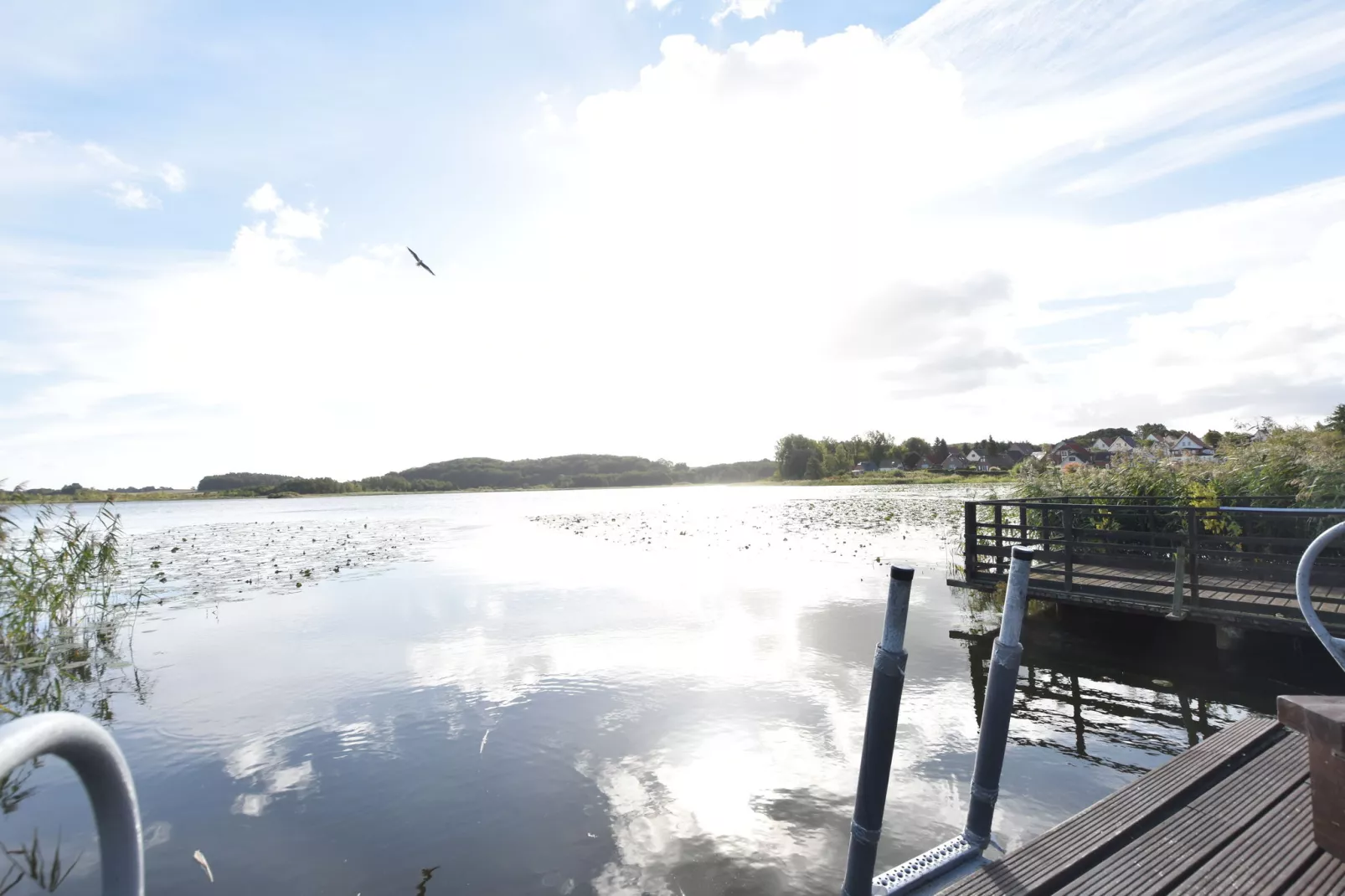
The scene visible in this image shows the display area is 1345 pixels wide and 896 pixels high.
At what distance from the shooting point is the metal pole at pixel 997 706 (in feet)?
17.8

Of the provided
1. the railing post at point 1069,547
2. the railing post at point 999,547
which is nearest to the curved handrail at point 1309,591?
the railing post at point 1069,547

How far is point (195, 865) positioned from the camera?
6.91m

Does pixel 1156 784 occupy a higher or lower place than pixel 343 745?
higher

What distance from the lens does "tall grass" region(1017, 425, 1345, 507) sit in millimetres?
12805

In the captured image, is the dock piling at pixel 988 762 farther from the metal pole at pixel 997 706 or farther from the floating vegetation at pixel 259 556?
the floating vegetation at pixel 259 556

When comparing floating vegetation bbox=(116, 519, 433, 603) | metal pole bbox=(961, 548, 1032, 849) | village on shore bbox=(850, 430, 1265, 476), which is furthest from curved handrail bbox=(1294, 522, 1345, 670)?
village on shore bbox=(850, 430, 1265, 476)

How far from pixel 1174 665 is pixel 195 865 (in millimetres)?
13566

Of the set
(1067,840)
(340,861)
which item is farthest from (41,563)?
(1067,840)

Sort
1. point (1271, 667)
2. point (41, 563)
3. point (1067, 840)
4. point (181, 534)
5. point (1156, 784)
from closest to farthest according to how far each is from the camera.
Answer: point (1067, 840) → point (1156, 784) → point (1271, 667) → point (41, 563) → point (181, 534)

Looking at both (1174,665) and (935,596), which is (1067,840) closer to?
(1174,665)

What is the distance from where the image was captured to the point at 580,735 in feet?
31.7

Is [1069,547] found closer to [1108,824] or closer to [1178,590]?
[1178,590]

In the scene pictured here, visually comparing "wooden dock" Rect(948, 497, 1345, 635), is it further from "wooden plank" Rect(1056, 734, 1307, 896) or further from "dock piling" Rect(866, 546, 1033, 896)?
"dock piling" Rect(866, 546, 1033, 896)

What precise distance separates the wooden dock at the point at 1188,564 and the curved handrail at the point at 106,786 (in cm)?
1029
